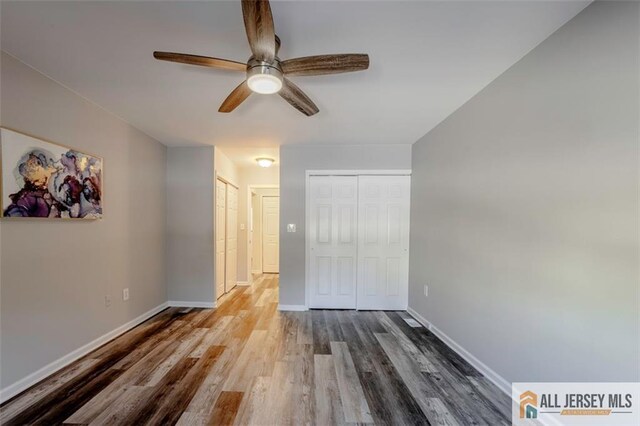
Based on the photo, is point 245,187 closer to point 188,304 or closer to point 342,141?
point 188,304

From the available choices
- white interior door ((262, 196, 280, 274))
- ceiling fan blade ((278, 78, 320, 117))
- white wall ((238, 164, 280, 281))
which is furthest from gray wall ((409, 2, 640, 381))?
white interior door ((262, 196, 280, 274))

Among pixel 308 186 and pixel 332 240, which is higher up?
pixel 308 186

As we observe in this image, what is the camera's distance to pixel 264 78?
1410mm

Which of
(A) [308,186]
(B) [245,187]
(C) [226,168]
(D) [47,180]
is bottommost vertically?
(D) [47,180]

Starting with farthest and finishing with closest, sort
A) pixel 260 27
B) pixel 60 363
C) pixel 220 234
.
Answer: pixel 220 234
pixel 60 363
pixel 260 27

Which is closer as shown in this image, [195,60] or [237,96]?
[195,60]

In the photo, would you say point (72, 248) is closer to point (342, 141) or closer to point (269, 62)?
point (269, 62)

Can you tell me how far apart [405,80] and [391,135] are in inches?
49.0

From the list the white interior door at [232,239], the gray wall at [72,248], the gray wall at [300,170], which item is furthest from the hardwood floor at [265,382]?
the white interior door at [232,239]

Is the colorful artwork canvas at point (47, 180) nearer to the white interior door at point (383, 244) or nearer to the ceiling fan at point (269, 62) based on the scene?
the ceiling fan at point (269, 62)

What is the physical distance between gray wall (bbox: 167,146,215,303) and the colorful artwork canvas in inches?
46.5

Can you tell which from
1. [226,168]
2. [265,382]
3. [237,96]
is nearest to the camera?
[237,96]

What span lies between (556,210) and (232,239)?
435cm

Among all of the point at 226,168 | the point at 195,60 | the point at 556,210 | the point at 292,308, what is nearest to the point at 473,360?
the point at 556,210
